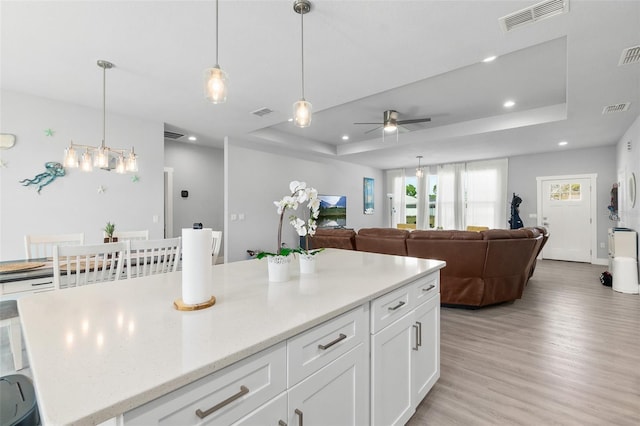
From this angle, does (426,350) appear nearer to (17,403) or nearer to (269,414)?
(269,414)

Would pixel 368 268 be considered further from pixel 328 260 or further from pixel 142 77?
pixel 142 77

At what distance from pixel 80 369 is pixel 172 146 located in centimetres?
631

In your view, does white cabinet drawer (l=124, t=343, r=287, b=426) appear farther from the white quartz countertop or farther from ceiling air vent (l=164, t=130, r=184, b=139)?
ceiling air vent (l=164, t=130, r=184, b=139)

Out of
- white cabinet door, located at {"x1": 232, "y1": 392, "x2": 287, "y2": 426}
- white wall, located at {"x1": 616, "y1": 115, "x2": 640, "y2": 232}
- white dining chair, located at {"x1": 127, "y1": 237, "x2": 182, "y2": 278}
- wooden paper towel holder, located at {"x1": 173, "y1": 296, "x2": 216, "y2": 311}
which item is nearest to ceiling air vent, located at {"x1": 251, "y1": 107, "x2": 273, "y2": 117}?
white dining chair, located at {"x1": 127, "y1": 237, "x2": 182, "y2": 278}

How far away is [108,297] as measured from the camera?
1.29 metres

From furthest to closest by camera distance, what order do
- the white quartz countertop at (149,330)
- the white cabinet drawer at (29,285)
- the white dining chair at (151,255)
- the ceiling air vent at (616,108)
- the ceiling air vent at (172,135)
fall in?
the ceiling air vent at (172,135)
the ceiling air vent at (616,108)
the white dining chair at (151,255)
the white cabinet drawer at (29,285)
the white quartz countertop at (149,330)

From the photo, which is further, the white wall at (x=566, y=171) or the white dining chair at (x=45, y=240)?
the white wall at (x=566, y=171)

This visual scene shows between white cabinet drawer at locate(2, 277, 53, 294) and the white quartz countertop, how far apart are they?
1.23 meters

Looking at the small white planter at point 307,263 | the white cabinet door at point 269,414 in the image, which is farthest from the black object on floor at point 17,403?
the small white planter at point 307,263

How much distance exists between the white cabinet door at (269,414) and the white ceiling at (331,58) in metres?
2.35

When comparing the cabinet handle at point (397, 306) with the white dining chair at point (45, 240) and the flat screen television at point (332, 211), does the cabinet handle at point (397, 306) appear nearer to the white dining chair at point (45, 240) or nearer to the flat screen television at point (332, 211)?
the white dining chair at point (45, 240)

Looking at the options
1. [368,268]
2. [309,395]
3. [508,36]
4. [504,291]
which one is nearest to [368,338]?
[309,395]

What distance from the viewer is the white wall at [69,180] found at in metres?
3.53

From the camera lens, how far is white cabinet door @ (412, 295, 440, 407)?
170 centimetres
